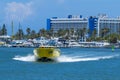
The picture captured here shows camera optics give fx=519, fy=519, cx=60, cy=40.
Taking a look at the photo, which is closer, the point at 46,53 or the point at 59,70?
the point at 59,70

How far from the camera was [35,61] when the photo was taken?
82000 millimetres

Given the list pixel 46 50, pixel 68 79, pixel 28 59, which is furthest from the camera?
pixel 28 59

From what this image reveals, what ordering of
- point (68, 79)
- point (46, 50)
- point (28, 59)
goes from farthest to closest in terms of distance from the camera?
point (28, 59) < point (46, 50) < point (68, 79)

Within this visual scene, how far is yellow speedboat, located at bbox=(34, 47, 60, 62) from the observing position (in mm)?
77306

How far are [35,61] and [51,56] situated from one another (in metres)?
4.39

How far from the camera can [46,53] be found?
77.2 metres

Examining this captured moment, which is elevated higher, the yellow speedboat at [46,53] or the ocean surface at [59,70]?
the yellow speedboat at [46,53]

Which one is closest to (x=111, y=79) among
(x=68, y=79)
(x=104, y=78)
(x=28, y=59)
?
(x=104, y=78)

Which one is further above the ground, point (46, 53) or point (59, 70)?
point (46, 53)

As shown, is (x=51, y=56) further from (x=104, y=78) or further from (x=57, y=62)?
(x=104, y=78)

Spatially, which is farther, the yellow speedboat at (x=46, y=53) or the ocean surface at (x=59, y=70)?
the yellow speedboat at (x=46, y=53)

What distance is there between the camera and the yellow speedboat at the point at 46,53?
7731cm

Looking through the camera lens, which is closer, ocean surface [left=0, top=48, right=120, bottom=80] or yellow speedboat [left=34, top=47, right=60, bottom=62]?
ocean surface [left=0, top=48, right=120, bottom=80]

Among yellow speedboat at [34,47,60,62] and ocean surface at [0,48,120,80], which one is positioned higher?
yellow speedboat at [34,47,60,62]
